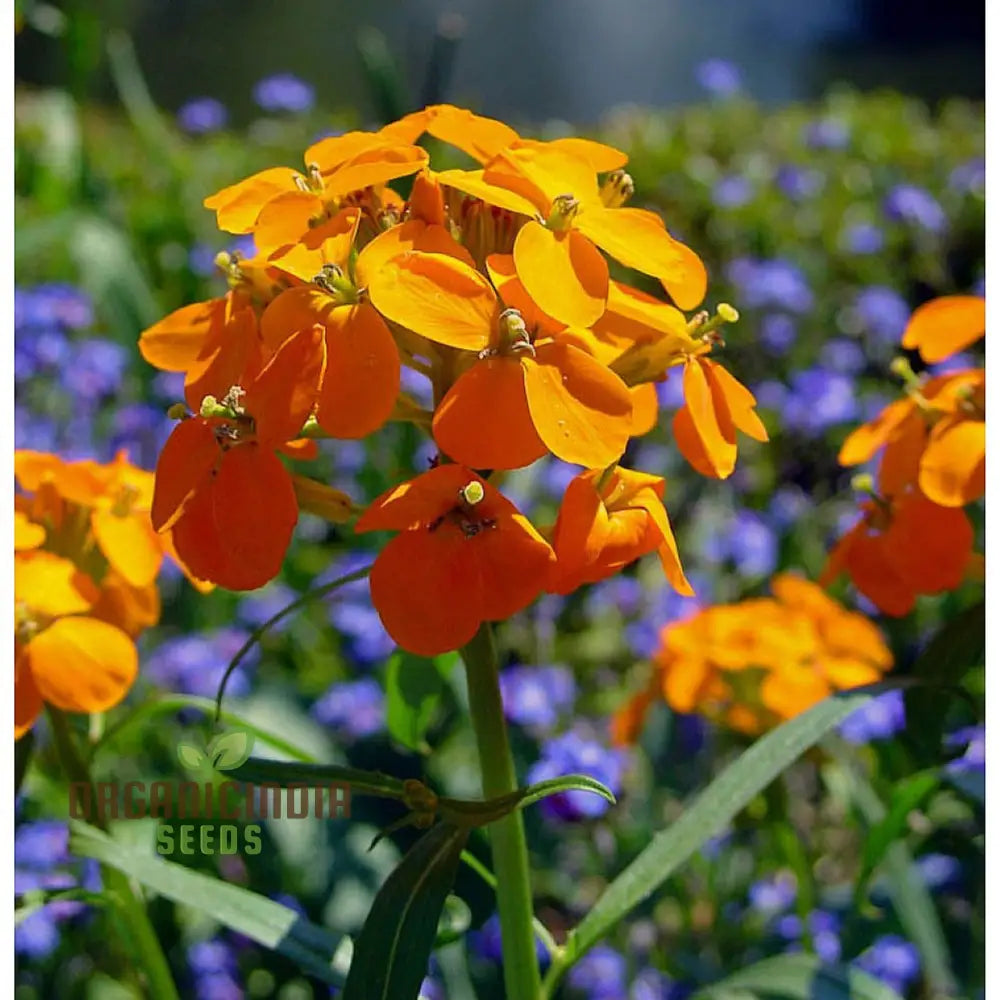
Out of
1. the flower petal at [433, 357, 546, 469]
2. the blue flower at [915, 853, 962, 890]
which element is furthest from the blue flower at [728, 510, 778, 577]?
the flower petal at [433, 357, 546, 469]

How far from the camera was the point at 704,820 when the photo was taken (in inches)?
24.4

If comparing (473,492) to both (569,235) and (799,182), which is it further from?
(799,182)

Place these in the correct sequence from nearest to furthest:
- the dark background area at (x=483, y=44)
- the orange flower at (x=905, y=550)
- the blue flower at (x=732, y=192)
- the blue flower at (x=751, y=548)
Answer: the orange flower at (x=905, y=550) < the dark background area at (x=483, y=44) < the blue flower at (x=751, y=548) < the blue flower at (x=732, y=192)

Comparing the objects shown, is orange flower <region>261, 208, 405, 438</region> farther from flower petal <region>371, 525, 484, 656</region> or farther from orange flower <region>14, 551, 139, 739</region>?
orange flower <region>14, 551, 139, 739</region>

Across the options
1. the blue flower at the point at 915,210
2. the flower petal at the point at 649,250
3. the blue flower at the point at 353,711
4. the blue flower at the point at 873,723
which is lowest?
the flower petal at the point at 649,250

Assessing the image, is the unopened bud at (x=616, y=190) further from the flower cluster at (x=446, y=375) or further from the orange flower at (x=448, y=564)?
the orange flower at (x=448, y=564)

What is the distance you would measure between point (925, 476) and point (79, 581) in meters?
0.47

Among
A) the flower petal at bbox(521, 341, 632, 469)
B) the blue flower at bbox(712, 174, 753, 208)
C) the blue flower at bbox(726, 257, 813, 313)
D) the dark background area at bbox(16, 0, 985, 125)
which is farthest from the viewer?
the blue flower at bbox(712, 174, 753, 208)

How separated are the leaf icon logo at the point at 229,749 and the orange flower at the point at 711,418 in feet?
0.83

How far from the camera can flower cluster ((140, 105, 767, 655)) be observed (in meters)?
0.48

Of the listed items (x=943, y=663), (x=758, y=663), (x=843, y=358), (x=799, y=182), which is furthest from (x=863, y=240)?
(x=943, y=663)

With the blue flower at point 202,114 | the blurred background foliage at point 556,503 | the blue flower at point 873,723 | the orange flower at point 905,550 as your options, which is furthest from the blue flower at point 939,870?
the blue flower at point 202,114

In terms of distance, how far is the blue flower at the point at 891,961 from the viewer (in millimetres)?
1065

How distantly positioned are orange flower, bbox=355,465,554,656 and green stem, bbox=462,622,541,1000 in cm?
6
